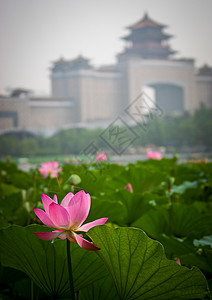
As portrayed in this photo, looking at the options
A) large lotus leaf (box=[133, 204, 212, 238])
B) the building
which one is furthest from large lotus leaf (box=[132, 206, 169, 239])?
the building

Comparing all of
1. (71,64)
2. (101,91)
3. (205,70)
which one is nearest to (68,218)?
(101,91)

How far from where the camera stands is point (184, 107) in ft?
54.7

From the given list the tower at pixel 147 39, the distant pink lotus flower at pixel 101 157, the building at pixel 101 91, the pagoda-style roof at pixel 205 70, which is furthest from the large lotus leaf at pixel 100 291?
the tower at pixel 147 39

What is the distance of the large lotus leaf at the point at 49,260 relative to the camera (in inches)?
9.5

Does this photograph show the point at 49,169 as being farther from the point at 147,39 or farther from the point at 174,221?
the point at 147,39

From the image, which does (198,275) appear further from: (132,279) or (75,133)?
(75,133)

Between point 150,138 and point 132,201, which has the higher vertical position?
point 132,201

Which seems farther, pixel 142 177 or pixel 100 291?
pixel 142 177

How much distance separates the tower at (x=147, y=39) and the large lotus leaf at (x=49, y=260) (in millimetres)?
18425

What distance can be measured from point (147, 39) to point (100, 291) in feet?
62.4

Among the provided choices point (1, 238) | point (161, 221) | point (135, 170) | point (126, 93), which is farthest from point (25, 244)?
point (126, 93)

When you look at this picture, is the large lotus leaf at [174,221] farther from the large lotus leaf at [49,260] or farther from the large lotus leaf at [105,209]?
the large lotus leaf at [49,260]

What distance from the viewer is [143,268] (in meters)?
0.22

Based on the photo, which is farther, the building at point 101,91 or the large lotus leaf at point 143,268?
the building at point 101,91
